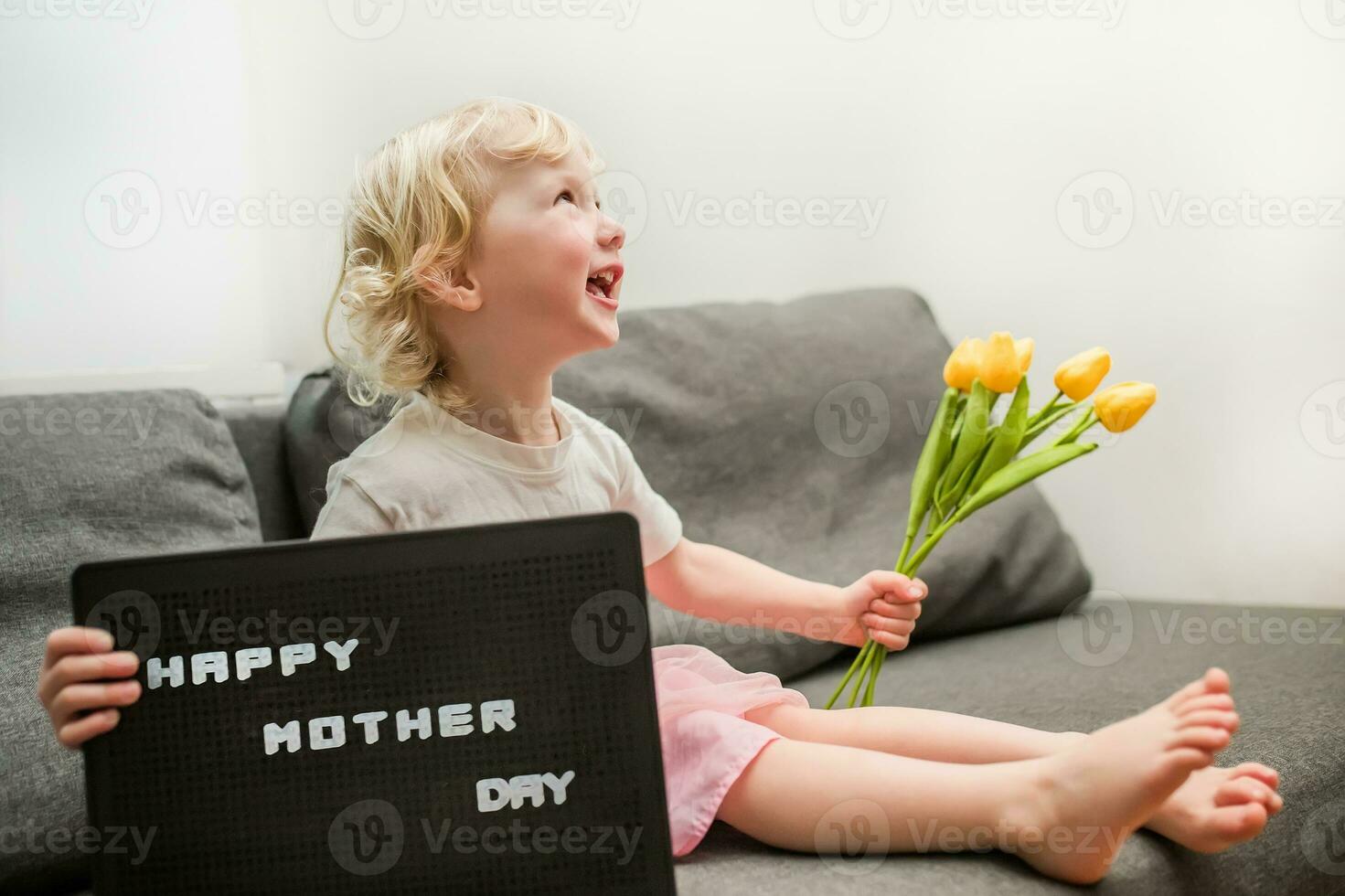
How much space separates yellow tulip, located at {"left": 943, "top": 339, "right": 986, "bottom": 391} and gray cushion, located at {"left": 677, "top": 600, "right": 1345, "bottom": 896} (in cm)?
36

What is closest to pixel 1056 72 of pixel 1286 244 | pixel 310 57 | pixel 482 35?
pixel 1286 244

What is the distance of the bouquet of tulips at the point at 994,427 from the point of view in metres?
0.97

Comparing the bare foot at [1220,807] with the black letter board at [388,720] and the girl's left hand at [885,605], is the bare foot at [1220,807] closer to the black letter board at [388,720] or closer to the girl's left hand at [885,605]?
the girl's left hand at [885,605]

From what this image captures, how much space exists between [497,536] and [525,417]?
39cm

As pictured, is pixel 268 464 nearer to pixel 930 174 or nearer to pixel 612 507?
pixel 612 507

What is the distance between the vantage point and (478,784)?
709mm

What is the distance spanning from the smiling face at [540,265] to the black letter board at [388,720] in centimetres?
38

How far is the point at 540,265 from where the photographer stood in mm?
1043

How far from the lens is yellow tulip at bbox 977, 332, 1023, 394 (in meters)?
0.97

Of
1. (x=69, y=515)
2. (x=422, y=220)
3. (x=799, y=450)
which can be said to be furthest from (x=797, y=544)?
(x=69, y=515)

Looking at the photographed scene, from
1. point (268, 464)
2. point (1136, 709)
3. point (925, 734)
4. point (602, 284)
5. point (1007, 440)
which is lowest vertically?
point (1136, 709)

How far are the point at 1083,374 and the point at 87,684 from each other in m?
0.80

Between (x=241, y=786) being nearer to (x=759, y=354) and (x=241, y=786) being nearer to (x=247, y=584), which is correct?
(x=247, y=584)

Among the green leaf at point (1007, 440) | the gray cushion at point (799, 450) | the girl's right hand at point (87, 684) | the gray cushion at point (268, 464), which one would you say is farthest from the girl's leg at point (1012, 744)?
the gray cushion at point (268, 464)
